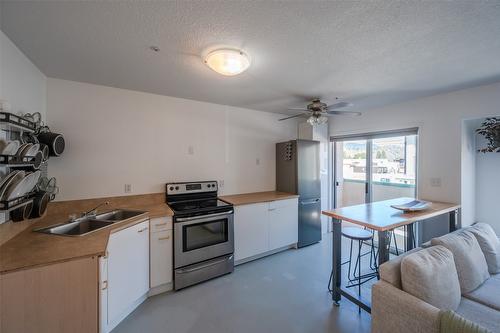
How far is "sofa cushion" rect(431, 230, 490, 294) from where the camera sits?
1666 millimetres

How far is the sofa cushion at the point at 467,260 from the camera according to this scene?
167 centimetres

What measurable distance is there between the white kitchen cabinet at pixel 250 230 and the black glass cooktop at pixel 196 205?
0.28 m

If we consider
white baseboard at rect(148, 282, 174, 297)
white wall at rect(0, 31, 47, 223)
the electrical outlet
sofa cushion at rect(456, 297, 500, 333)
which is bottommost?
white baseboard at rect(148, 282, 174, 297)

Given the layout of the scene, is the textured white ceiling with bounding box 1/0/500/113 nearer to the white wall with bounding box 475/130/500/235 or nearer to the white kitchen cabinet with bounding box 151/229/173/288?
the white wall with bounding box 475/130/500/235

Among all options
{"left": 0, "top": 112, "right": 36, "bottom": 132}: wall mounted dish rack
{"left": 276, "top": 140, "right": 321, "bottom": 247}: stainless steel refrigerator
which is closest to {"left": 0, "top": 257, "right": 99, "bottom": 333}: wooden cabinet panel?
{"left": 0, "top": 112, "right": 36, "bottom": 132}: wall mounted dish rack

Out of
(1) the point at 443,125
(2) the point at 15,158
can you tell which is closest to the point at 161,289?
(2) the point at 15,158

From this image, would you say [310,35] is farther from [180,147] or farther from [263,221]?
[263,221]

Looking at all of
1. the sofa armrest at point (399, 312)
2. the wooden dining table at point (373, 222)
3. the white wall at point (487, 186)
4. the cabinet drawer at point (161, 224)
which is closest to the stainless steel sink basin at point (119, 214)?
the cabinet drawer at point (161, 224)

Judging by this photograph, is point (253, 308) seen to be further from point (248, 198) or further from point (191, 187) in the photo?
point (191, 187)

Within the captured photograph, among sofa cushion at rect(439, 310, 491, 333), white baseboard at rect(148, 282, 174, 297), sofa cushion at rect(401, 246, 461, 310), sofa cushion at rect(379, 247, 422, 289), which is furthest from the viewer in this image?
white baseboard at rect(148, 282, 174, 297)

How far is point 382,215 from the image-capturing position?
2.12 metres

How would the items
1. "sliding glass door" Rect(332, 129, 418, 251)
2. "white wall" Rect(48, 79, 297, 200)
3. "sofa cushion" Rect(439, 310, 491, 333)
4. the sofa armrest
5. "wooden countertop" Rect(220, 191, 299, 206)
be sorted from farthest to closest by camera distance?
"sliding glass door" Rect(332, 129, 418, 251)
"wooden countertop" Rect(220, 191, 299, 206)
"white wall" Rect(48, 79, 297, 200)
the sofa armrest
"sofa cushion" Rect(439, 310, 491, 333)

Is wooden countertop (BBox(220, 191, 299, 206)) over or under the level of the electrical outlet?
under

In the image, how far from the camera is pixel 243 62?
1728 millimetres
